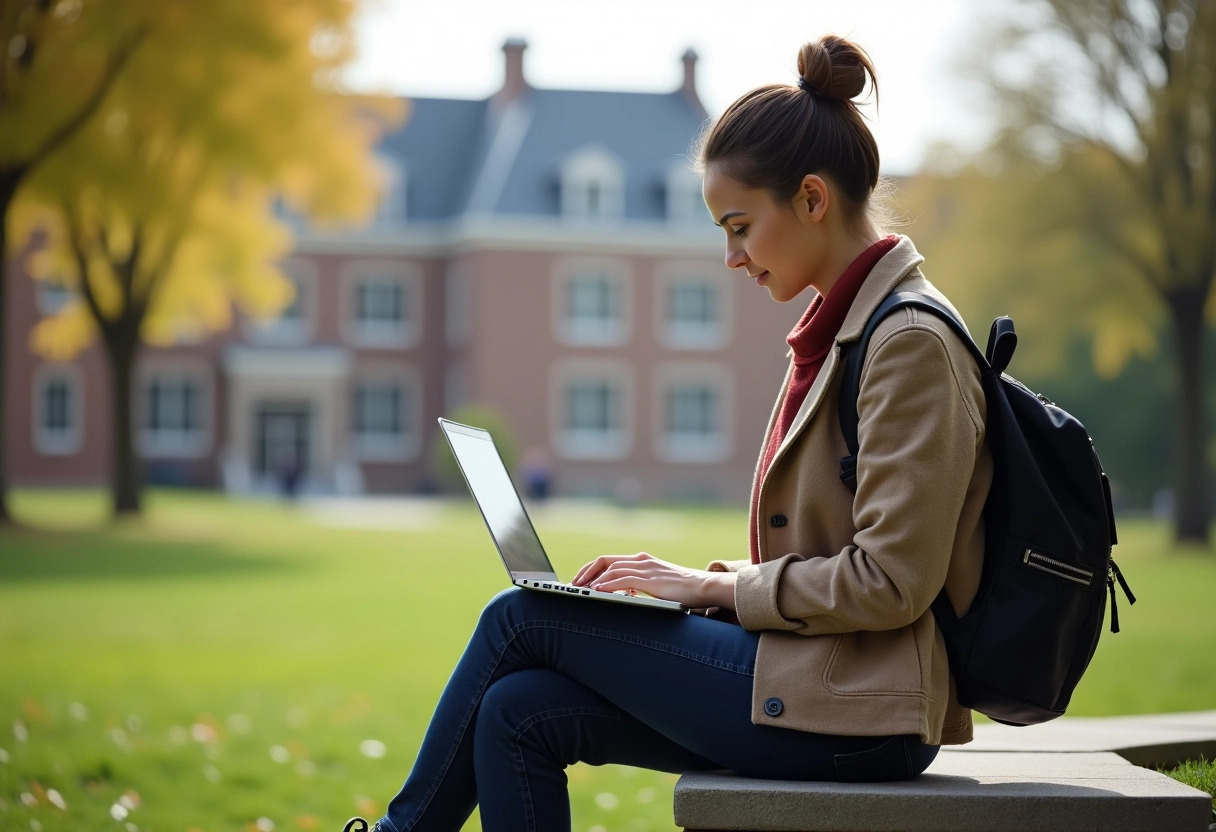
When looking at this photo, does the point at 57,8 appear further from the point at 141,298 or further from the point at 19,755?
the point at 19,755

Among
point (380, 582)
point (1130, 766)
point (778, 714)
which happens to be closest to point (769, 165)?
point (778, 714)

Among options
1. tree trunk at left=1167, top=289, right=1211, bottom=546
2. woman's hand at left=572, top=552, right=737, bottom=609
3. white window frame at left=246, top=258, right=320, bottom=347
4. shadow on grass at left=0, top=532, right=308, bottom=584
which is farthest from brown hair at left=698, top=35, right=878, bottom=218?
white window frame at left=246, top=258, right=320, bottom=347

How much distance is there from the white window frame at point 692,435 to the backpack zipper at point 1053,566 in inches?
1410

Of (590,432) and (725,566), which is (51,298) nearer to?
(590,432)

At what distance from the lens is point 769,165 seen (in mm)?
2461

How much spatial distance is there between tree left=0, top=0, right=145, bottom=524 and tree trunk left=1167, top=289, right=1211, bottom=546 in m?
A: 14.8

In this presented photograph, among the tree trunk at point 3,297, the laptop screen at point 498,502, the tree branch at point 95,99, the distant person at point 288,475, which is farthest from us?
the distant person at point 288,475

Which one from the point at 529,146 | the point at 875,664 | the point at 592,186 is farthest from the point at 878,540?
the point at 529,146

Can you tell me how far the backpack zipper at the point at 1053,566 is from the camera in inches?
89.7

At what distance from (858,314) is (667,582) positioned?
1.82ft

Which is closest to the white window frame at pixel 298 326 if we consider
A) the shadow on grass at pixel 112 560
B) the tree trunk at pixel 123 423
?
the tree trunk at pixel 123 423

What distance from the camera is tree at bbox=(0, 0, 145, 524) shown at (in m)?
16.5

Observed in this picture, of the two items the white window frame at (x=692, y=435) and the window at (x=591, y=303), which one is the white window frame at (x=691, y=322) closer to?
the white window frame at (x=692, y=435)

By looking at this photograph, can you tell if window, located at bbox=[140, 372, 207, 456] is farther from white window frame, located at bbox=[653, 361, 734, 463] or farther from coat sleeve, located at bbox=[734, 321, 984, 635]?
coat sleeve, located at bbox=[734, 321, 984, 635]
